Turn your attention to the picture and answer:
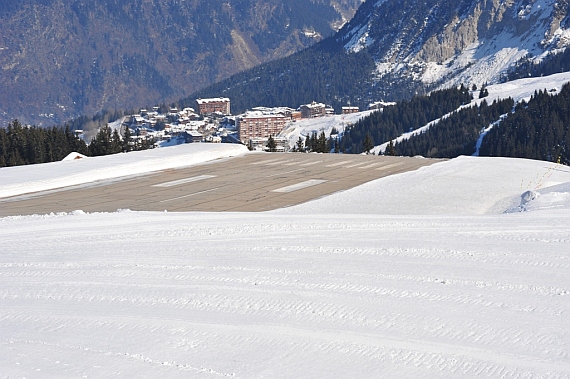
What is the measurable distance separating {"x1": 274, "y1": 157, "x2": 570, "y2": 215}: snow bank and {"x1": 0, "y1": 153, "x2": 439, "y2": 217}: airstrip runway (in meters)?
1.05

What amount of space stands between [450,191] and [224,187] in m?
6.20

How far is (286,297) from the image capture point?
7703mm

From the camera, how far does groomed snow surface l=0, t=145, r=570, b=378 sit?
6.01m

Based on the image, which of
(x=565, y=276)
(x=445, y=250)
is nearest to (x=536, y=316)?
(x=565, y=276)

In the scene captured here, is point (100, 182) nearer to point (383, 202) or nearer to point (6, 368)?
point (383, 202)

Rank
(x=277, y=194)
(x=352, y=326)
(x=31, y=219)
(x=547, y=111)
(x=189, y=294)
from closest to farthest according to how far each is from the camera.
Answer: (x=352, y=326)
(x=189, y=294)
(x=31, y=219)
(x=277, y=194)
(x=547, y=111)

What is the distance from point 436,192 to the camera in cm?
1914

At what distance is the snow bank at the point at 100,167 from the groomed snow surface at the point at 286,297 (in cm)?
738

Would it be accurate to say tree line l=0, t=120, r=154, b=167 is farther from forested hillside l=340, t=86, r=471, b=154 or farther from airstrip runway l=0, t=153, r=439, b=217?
forested hillside l=340, t=86, r=471, b=154

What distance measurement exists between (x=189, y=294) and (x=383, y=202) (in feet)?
33.1

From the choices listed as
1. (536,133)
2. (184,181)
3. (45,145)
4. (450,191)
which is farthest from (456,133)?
(450,191)

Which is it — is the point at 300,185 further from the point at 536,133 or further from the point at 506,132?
the point at 506,132

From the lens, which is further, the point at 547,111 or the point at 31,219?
the point at 547,111

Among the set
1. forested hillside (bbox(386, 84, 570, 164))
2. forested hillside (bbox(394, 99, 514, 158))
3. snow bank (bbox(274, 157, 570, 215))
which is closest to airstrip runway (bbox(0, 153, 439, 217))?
snow bank (bbox(274, 157, 570, 215))
